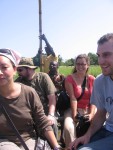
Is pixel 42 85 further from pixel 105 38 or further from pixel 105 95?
pixel 105 38

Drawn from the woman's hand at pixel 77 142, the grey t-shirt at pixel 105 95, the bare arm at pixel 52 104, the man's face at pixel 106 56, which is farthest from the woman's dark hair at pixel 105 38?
the bare arm at pixel 52 104

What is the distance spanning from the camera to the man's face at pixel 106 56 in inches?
108

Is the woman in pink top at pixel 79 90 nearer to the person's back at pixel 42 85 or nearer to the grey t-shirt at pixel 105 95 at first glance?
the person's back at pixel 42 85

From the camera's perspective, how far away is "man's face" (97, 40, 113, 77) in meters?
2.75

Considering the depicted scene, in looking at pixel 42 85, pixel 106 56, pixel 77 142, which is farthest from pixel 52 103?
pixel 106 56

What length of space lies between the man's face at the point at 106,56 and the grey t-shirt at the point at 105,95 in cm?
21

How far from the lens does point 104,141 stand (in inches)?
107

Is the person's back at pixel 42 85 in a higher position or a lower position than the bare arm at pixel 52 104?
higher

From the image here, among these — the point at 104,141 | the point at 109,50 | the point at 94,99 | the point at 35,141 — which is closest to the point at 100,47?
the point at 109,50

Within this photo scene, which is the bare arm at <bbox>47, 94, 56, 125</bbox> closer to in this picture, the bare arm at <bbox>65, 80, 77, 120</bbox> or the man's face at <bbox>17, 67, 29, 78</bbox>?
the bare arm at <bbox>65, 80, 77, 120</bbox>

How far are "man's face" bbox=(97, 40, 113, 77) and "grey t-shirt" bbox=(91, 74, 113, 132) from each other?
210 millimetres

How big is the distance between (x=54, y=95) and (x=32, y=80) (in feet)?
1.49

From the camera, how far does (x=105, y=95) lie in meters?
2.98

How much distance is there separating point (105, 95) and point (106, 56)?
442mm
